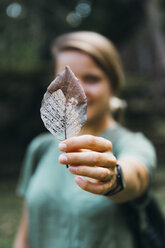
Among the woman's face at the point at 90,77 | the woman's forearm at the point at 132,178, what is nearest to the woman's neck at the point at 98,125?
the woman's face at the point at 90,77

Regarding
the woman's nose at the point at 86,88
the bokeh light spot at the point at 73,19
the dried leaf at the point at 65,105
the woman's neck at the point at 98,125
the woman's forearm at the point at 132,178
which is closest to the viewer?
the dried leaf at the point at 65,105

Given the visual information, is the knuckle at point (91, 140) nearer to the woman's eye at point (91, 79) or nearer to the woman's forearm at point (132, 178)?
the woman's forearm at point (132, 178)

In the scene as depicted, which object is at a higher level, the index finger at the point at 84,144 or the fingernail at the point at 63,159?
the index finger at the point at 84,144

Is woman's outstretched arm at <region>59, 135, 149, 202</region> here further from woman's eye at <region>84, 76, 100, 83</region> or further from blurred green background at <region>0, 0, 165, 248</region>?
blurred green background at <region>0, 0, 165, 248</region>

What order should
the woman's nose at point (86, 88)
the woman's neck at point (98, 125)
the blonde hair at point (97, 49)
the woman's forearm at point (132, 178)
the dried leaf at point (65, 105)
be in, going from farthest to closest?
the woman's neck at point (98, 125), the blonde hair at point (97, 49), the woman's nose at point (86, 88), the woman's forearm at point (132, 178), the dried leaf at point (65, 105)

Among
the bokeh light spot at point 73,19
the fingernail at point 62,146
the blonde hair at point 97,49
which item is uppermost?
the bokeh light spot at point 73,19
